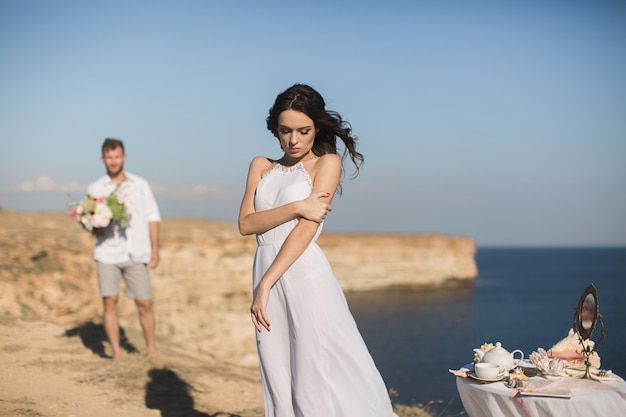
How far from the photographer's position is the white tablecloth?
10.8 ft

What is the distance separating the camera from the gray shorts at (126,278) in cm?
670

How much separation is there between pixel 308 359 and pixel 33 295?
9541 mm

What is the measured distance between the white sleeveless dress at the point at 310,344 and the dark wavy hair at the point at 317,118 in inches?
9.3

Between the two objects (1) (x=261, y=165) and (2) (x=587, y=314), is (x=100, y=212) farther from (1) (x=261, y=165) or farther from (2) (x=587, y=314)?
(2) (x=587, y=314)

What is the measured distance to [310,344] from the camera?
315 cm

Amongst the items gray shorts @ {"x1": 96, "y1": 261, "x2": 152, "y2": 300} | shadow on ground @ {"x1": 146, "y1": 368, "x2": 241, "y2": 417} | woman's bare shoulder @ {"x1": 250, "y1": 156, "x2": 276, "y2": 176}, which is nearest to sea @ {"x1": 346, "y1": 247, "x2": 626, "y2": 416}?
shadow on ground @ {"x1": 146, "y1": 368, "x2": 241, "y2": 417}

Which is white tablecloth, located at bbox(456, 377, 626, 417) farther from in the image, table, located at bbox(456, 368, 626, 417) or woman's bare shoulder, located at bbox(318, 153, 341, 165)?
woman's bare shoulder, located at bbox(318, 153, 341, 165)

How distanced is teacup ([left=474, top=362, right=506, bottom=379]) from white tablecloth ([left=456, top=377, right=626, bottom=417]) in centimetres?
5

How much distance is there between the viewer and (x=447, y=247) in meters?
73.8

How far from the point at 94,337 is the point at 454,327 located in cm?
4148

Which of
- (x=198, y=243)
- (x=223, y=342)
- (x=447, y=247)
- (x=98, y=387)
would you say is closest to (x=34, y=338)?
(x=98, y=387)

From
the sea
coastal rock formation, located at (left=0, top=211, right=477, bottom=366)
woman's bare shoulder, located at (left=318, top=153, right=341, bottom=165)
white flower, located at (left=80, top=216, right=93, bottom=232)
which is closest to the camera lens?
woman's bare shoulder, located at (left=318, top=153, right=341, bottom=165)

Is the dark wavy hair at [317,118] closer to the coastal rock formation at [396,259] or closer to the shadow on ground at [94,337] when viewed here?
the shadow on ground at [94,337]

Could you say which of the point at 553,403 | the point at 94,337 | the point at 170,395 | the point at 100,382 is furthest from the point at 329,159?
the point at 94,337
